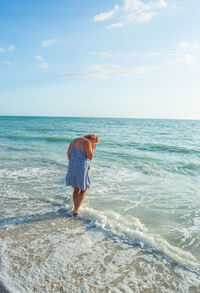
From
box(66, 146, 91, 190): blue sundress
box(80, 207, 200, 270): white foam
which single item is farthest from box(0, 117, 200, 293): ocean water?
box(66, 146, 91, 190): blue sundress

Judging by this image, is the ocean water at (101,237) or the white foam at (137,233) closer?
the ocean water at (101,237)

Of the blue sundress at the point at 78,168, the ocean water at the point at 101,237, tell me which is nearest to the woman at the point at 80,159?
the blue sundress at the point at 78,168

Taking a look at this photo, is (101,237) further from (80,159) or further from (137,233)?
(80,159)

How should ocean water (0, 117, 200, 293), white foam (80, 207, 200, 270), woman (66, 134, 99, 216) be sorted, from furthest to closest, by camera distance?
woman (66, 134, 99, 216) < white foam (80, 207, 200, 270) < ocean water (0, 117, 200, 293)

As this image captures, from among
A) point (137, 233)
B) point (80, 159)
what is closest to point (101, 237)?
point (137, 233)

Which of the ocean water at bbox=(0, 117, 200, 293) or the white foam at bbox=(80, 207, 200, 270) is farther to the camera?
the white foam at bbox=(80, 207, 200, 270)

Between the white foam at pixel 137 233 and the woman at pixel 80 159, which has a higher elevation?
the woman at pixel 80 159

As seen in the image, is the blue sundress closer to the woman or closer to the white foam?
the woman

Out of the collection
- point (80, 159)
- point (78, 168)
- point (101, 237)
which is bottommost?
point (101, 237)

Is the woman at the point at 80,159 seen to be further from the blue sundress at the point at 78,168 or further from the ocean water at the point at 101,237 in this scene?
the ocean water at the point at 101,237

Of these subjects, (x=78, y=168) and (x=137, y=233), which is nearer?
(x=137, y=233)

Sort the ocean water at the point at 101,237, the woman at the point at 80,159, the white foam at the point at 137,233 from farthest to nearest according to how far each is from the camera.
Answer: the woman at the point at 80,159, the white foam at the point at 137,233, the ocean water at the point at 101,237

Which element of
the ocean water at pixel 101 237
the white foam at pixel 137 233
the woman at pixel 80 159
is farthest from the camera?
the woman at pixel 80 159

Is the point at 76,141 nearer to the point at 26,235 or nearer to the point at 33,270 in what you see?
the point at 26,235
